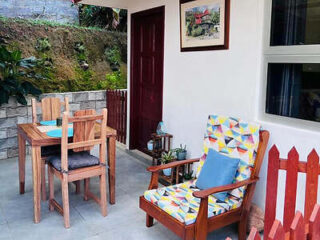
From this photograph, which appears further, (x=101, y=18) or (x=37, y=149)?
(x=101, y=18)

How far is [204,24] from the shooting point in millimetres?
3471

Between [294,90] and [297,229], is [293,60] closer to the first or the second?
[294,90]

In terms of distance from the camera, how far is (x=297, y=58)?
2.66 metres

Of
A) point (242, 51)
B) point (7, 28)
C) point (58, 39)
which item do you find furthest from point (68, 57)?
point (242, 51)

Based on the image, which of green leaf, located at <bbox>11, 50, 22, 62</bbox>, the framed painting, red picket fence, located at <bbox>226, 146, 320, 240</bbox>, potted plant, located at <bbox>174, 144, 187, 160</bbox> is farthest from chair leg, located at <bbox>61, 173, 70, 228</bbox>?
green leaf, located at <bbox>11, 50, 22, 62</bbox>

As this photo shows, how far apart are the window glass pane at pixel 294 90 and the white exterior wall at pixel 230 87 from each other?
0.07m

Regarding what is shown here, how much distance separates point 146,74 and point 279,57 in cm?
244

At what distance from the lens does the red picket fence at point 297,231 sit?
1.24 meters

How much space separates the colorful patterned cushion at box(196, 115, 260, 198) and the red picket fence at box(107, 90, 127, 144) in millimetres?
2733

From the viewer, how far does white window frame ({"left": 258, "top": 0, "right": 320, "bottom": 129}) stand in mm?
2554

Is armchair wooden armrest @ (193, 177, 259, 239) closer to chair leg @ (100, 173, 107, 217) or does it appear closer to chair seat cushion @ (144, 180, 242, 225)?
chair seat cushion @ (144, 180, 242, 225)

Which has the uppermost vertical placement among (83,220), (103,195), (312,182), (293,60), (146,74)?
(293,60)

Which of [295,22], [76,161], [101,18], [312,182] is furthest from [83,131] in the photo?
[101,18]

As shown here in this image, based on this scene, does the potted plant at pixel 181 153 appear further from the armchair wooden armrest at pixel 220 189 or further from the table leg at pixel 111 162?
the armchair wooden armrest at pixel 220 189
